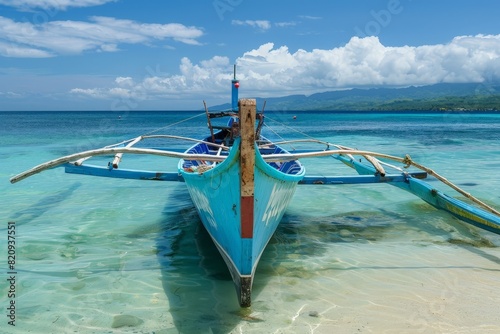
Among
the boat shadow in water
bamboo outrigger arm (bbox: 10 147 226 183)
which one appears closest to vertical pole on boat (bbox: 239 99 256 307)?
the boat shadow in water

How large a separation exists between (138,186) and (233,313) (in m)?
7.06

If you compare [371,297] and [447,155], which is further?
[447,155]

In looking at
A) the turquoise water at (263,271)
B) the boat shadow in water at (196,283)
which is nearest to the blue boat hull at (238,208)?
the boat shadow in water at (196,283)

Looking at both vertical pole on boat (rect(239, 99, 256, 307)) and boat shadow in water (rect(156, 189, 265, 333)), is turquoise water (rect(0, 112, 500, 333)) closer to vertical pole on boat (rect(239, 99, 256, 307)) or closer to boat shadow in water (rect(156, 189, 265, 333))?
boat shadow in water (rect(156, 189, 265, 333))

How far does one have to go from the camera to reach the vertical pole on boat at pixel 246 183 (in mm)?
3135

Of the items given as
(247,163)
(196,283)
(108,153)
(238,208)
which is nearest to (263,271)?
(196,283)

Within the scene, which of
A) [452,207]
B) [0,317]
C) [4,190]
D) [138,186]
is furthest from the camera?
[138,186]

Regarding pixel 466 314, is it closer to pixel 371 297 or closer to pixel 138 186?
pixel 371 297

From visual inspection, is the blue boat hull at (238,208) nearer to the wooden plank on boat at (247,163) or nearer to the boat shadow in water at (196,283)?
the wooden plank on boat at (247,163)

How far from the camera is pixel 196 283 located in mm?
4312

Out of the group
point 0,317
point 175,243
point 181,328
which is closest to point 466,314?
point 181,328

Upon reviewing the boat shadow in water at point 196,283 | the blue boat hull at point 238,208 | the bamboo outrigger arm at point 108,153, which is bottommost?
the boat shadow in water at point 196,283

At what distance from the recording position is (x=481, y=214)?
532cm

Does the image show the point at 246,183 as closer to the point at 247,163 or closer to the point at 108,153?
the point at 247,163
